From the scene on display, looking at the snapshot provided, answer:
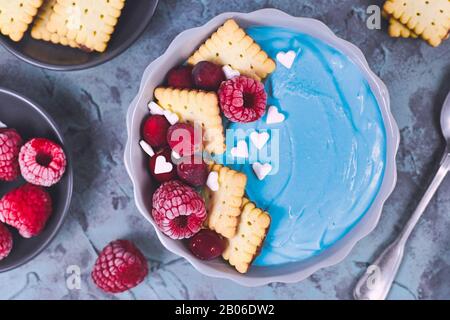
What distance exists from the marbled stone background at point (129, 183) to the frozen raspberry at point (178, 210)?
16 centimetres

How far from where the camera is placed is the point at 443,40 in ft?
3.45

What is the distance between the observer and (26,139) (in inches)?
39.9

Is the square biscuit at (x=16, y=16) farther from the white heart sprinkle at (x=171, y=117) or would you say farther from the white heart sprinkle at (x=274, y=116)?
the white heart sprinkle at (x=274, y=116)

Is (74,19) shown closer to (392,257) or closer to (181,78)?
(181,78)

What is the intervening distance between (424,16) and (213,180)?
48cm

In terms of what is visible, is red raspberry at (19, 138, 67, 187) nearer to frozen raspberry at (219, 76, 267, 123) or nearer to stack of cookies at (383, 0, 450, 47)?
frozen raspberry at (219, 76, 267, 123)

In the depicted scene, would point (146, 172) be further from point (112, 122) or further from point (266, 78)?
point (266, 78)

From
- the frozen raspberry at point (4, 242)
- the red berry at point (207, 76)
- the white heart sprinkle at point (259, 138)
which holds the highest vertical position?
the red berry at point (207, 76)

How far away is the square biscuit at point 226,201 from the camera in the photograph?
37.0 inches

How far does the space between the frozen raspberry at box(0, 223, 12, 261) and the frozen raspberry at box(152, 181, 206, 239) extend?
0.27 m

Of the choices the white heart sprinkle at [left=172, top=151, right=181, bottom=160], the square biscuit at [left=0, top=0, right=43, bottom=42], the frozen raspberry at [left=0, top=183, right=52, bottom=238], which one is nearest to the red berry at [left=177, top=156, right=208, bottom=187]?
the white heart sprinkle at [left=172, top=151, right=181, bottom=160]

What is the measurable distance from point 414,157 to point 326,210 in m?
0.21

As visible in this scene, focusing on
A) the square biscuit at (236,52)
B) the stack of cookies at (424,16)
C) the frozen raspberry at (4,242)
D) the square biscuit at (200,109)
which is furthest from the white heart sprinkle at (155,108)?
the stack of cookies at (424,16)

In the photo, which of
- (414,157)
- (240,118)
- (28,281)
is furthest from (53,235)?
(414,157)
